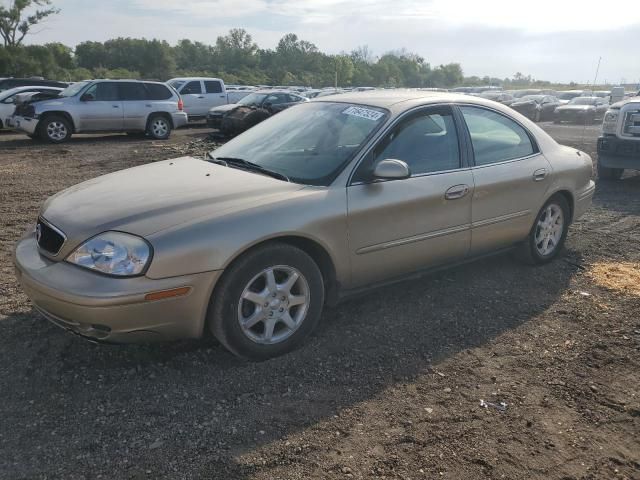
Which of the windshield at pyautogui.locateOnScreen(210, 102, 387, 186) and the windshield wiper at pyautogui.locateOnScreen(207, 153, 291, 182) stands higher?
the windshield at pyautogui.locateOnScreen(210, 102, 387, 186)

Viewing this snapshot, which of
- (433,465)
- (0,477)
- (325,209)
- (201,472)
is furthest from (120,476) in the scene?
(325,209)

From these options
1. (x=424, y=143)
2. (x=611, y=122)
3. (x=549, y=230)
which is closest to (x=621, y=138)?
(x=611, y=122)

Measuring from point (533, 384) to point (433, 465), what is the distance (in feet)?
3.37

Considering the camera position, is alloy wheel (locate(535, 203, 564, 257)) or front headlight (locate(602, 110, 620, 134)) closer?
alloy wheel (locate(535, 203, 564, 257))

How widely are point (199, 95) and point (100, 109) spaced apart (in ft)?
21.4

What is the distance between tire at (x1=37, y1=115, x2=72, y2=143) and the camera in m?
13.9

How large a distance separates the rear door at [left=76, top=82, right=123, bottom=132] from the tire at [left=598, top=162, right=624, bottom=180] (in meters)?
11.8

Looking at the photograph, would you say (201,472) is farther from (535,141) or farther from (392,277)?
(535,141)

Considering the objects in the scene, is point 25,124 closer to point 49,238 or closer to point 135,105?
point 135,105

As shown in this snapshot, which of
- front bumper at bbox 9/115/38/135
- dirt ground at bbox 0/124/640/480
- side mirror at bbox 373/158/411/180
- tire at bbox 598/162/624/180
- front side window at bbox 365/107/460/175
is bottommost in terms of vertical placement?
A: dirt ground at bbox 0/124/640/480

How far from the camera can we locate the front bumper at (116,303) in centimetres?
289

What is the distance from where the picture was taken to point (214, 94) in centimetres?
2119

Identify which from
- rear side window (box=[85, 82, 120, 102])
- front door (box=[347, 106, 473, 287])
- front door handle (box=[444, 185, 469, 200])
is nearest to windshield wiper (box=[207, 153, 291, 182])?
front door (box=[347, 106, 473, 287])

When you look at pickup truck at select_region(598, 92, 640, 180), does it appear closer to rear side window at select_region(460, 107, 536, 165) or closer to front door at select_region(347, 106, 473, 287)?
rear side window at select_region(460, 107, 536, 165)
